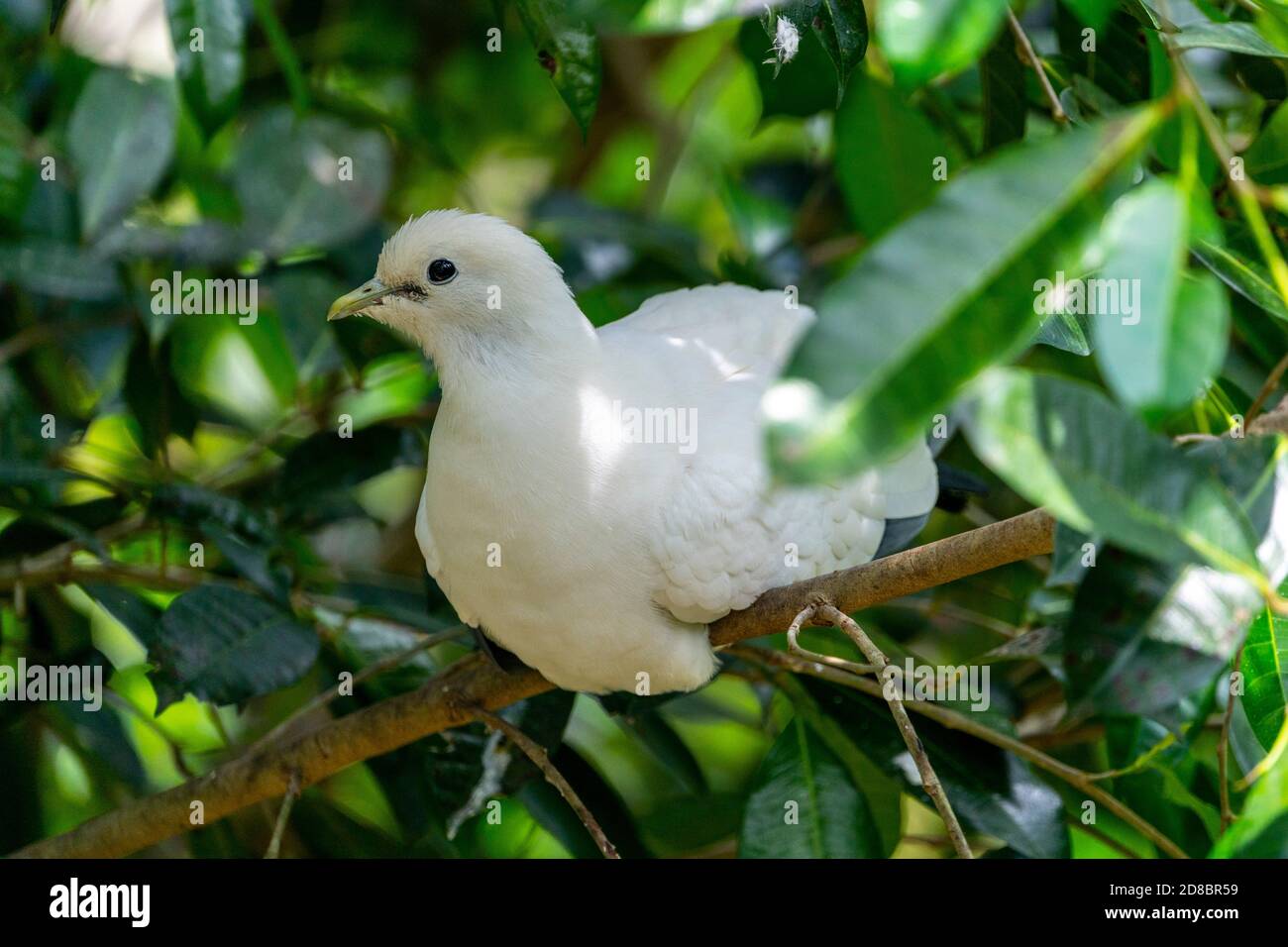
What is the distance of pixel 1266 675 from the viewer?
135 cm

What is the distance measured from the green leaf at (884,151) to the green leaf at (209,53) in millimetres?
1170

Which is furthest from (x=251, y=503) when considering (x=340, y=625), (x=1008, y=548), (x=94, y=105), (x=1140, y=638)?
(x=1140, y=638)

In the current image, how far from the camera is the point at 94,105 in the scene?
2502 millimetres

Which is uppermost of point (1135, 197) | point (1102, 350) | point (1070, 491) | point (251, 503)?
point (1135, 197)

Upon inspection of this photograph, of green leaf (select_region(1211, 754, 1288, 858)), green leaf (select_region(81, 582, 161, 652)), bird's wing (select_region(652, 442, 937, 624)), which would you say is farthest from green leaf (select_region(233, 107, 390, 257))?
green leaf (select_region(1211, 754, 1288, 858))

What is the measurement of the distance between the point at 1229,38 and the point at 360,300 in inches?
46.9

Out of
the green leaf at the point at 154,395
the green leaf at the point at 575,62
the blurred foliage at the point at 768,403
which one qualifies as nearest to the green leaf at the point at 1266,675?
the blurred foliage at the point at 768,403

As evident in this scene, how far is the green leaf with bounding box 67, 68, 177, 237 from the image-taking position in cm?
247

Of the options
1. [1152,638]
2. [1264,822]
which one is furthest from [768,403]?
[1264,822]

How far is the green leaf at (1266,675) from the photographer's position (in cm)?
134

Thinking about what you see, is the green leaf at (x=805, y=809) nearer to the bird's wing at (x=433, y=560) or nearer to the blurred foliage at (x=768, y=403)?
the blurred foliage at (x=768, y=403)

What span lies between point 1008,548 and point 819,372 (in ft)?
2.09

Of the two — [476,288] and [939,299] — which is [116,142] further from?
[939,299]

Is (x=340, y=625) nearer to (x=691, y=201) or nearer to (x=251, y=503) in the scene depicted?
(x=251, y=503)
